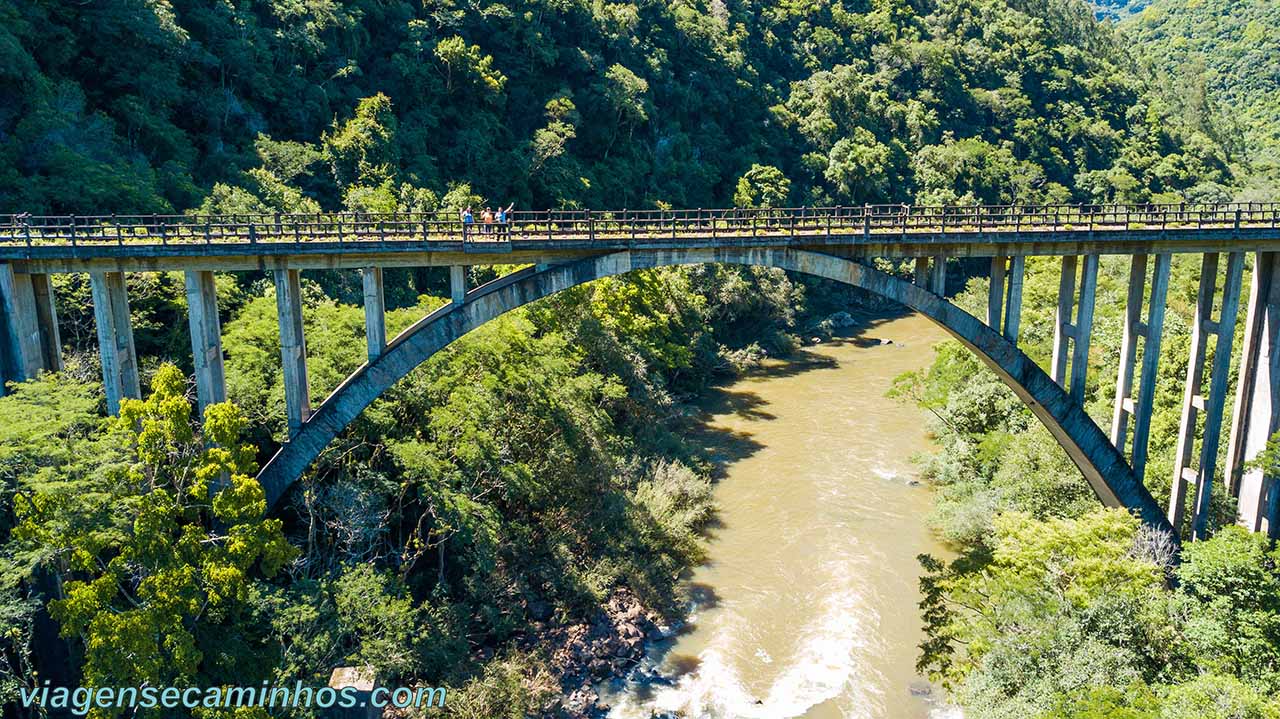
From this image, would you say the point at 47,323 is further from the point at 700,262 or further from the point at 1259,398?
the point at 1259,398

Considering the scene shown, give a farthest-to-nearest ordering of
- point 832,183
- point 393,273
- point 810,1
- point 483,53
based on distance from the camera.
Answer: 1. point 810,1
2. point 832,183
3. point 483,53
4. point 393,273

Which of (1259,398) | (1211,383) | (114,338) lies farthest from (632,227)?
(1259,398)

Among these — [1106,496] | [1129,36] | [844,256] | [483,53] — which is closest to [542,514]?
[844,256]

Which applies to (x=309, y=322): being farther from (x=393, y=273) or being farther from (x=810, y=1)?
(x=810, y=1)

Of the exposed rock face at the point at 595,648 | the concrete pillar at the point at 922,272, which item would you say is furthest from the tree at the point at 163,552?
the concrete pillar at the point at 922,272

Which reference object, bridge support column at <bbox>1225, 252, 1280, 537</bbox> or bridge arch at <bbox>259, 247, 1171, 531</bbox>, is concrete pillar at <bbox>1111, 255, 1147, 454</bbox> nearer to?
bridge arch at <bbox>259, 247, 1171, 531</bbox>

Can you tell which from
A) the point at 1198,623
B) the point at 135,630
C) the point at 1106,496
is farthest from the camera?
the point at 1106,496

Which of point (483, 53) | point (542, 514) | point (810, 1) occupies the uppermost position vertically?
point (810, 1)
